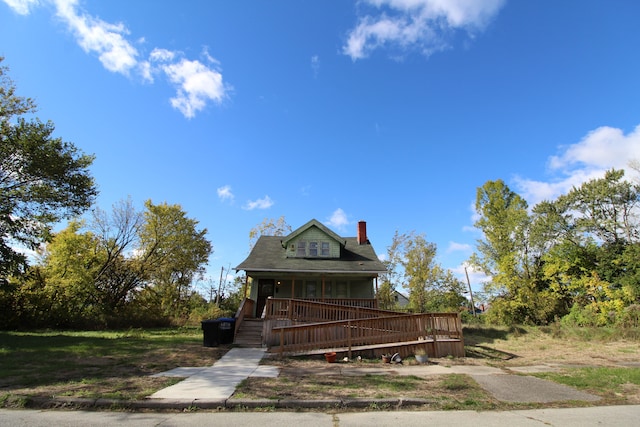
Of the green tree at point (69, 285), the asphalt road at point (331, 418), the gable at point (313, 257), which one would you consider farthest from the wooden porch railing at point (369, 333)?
the green tree at point (69, 285)

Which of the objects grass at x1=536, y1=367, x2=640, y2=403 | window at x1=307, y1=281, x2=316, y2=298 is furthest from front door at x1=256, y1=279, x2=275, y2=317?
grass at x1=536, y1=367, x2=640, y2=403

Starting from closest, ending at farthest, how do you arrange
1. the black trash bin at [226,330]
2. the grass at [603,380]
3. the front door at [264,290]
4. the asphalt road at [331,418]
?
the asphalt road at [331,418] → the grass at [603,380] → the black trash bin at [226,330] → the front door at [264,290]

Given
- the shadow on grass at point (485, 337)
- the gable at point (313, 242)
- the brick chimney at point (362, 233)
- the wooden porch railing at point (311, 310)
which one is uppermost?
the brick chimney at point (362, 233)

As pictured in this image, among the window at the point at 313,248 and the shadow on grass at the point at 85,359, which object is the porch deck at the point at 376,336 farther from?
the window at the point at 313,248

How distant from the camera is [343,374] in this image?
8602 mm

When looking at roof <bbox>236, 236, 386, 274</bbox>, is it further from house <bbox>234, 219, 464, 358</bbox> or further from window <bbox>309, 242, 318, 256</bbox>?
window <bbox>309, 242, 318, 256</bbox>

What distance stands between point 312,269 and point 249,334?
5.76m

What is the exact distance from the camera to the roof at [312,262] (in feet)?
63.1

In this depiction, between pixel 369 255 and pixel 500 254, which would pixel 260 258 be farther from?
pixel 500 254

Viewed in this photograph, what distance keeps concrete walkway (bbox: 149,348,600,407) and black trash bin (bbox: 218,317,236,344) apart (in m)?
1.96

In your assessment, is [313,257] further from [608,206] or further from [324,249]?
[608,206]

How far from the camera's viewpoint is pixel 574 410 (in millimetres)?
5527

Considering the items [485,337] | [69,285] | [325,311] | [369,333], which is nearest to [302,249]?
[325,311]

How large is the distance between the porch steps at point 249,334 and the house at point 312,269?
11.9 feet
